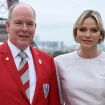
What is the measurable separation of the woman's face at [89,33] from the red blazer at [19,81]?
536 millimetres

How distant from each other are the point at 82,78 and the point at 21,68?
0.89 metres

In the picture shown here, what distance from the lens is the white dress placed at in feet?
13.9

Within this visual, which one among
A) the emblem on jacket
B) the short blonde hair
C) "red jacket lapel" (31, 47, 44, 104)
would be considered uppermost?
the short blonde hair

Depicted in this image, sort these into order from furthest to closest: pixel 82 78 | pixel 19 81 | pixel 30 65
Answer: pixel 82 78 → pixel 30 65 → pixel 19 81

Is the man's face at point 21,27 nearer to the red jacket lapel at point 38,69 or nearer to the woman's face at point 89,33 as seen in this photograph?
the red jacket lapel at point 38,69

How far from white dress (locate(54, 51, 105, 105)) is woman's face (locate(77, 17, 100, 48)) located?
0.27m

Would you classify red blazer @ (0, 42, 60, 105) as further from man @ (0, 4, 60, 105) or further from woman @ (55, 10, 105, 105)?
woman @ (55, 10, 105, 105)

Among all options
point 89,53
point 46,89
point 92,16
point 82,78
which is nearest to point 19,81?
point 46,89

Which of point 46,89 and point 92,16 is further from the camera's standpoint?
point 92,16

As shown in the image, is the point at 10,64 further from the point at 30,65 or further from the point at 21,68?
the point at 30,65

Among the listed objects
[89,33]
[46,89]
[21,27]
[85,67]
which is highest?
[21,27]

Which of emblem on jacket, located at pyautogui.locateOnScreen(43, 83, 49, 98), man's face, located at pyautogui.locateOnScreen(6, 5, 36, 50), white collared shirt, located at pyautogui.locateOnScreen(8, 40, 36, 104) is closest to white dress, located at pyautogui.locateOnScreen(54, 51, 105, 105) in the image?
emblem on jacket, located at pyautogui.locateOnScreen(43, 83, 49, 98)

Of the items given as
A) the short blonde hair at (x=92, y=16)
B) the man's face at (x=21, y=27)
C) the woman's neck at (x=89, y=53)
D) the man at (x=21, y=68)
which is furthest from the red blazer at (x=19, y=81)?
the short blonde hair at (x=92, y=16)

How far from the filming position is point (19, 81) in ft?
12.7
